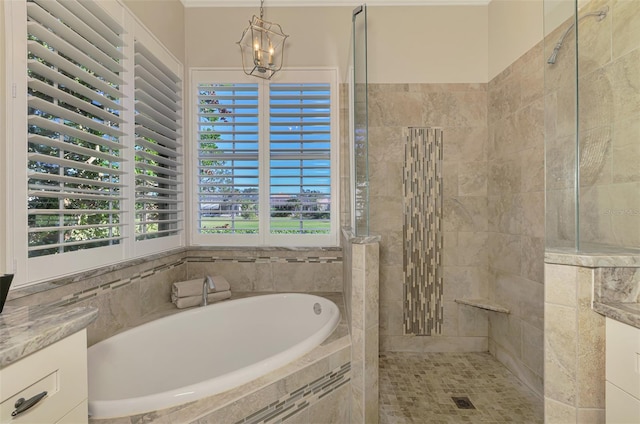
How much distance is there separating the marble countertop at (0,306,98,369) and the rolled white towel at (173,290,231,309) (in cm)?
116

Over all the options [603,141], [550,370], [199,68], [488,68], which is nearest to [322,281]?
[550,370]

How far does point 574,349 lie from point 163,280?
2.32m

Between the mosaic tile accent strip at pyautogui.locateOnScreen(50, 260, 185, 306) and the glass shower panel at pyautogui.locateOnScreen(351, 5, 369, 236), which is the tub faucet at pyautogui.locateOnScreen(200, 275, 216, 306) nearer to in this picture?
the mosaic tile accent strip at pyautogui.locateOnScreen(50, 260, 185, 306)

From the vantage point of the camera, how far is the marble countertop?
26.4 inches

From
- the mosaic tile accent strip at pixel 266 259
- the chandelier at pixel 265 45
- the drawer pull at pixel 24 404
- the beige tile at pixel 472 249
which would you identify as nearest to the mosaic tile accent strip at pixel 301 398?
the drawer pull at pixel 24 404

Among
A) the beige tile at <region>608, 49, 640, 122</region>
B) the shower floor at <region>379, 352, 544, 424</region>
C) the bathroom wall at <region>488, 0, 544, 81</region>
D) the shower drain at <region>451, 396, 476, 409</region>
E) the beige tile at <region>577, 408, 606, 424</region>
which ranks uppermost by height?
the bathroom wall at <region>488, 0, 544, 81</region>

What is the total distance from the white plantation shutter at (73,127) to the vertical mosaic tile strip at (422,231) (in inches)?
81.1

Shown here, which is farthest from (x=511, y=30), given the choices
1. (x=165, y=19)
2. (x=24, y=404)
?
(x=24, y=404)

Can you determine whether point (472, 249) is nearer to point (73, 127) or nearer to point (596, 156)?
point (596, 156)

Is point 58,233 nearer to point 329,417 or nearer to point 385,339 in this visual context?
point 329,417

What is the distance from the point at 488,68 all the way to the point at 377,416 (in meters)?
2.72

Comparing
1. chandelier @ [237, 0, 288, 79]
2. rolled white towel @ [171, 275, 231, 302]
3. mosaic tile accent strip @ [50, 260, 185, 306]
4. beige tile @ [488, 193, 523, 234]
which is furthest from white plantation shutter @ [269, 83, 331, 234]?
beige tile @ [488, 193, 523, 234]

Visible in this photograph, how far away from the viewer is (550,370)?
3.55 ft

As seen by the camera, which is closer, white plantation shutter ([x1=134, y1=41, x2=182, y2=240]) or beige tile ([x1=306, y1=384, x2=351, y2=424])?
beige tile ([x1=306, y1=384, x2=351, y2=424])
